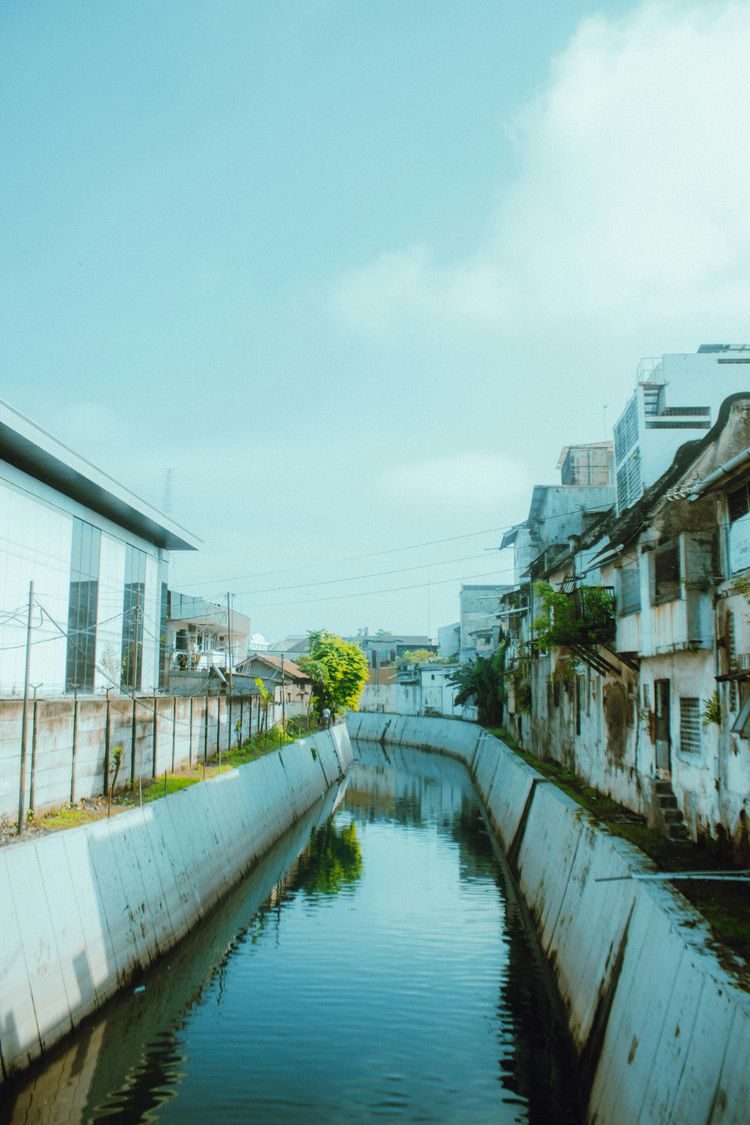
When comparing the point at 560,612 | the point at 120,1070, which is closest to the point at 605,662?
the point at 560,612

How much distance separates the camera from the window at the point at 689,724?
15.3 metres

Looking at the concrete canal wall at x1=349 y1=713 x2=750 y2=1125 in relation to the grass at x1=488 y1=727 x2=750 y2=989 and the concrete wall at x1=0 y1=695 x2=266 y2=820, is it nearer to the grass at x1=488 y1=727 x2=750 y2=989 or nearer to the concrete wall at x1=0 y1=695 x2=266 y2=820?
the grass at x1=488 y1=727 x2=750 y2=989

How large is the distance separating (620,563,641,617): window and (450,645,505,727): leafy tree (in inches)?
1343

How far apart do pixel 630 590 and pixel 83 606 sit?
19802mm

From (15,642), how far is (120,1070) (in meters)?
16.2

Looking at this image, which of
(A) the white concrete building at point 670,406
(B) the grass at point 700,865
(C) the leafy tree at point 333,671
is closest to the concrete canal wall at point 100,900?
(B) the grass at point 700,865

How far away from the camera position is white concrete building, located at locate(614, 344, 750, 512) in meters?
28.2

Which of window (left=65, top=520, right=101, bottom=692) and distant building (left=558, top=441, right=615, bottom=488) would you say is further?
distant building (left=558, top=441, right=615, bottom=488)

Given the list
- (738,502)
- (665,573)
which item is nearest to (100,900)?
(665,573)

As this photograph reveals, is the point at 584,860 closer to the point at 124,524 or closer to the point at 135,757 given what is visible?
the point at 135,757

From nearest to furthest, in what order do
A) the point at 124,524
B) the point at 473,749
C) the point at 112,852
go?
the point at 112,852, the point at 124,524, the point at 473,749

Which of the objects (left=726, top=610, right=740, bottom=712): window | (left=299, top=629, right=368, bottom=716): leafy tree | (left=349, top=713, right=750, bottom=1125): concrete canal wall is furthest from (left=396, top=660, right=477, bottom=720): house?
(left=726, top=610, right=740, bottom=712): window

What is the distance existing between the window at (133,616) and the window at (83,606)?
291cm

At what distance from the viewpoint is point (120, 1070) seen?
11.4m
